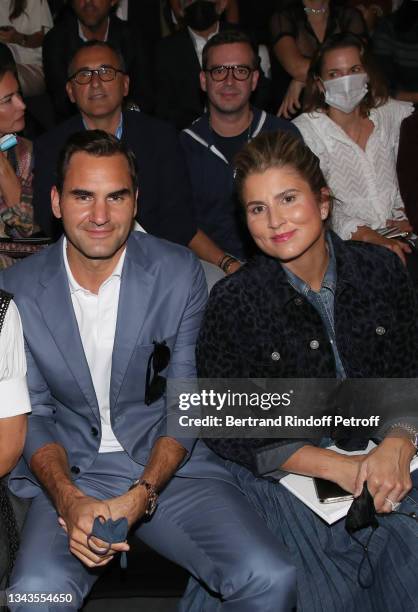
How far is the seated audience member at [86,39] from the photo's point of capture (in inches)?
166

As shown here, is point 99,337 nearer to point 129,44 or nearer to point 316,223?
point 316,223

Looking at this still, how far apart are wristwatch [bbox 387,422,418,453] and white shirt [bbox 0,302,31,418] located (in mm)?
1009

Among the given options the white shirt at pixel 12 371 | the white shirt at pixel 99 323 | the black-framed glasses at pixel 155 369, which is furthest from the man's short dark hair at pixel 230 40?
the white shirt at pixel 12 371

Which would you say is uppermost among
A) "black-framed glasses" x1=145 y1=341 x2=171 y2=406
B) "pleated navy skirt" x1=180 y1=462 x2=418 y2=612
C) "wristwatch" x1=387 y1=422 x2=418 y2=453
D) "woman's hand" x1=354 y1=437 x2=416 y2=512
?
"black-framed glasses" x1=145 y1=341 x2=171 y2=406

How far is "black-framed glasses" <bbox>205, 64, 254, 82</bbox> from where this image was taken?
3490 millimetres

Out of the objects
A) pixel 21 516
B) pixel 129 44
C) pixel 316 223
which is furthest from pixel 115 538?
pixel 129 44

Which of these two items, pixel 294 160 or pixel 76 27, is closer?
pixel 294 160

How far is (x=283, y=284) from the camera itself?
2.25 metres

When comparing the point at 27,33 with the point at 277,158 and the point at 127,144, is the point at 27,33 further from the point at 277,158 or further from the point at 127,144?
the point at 277,158

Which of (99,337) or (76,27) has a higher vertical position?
(76,27)

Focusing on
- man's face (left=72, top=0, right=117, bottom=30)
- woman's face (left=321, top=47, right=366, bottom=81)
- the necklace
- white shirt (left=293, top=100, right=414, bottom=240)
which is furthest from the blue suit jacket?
the necklace

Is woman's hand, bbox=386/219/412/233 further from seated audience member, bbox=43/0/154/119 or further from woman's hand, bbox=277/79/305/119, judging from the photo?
seated audience member, bbox=43/0/154/119

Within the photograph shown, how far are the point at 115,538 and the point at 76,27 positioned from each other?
3.12 m

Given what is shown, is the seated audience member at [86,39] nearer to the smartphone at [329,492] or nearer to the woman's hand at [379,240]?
the woman's hand at [379,240]
